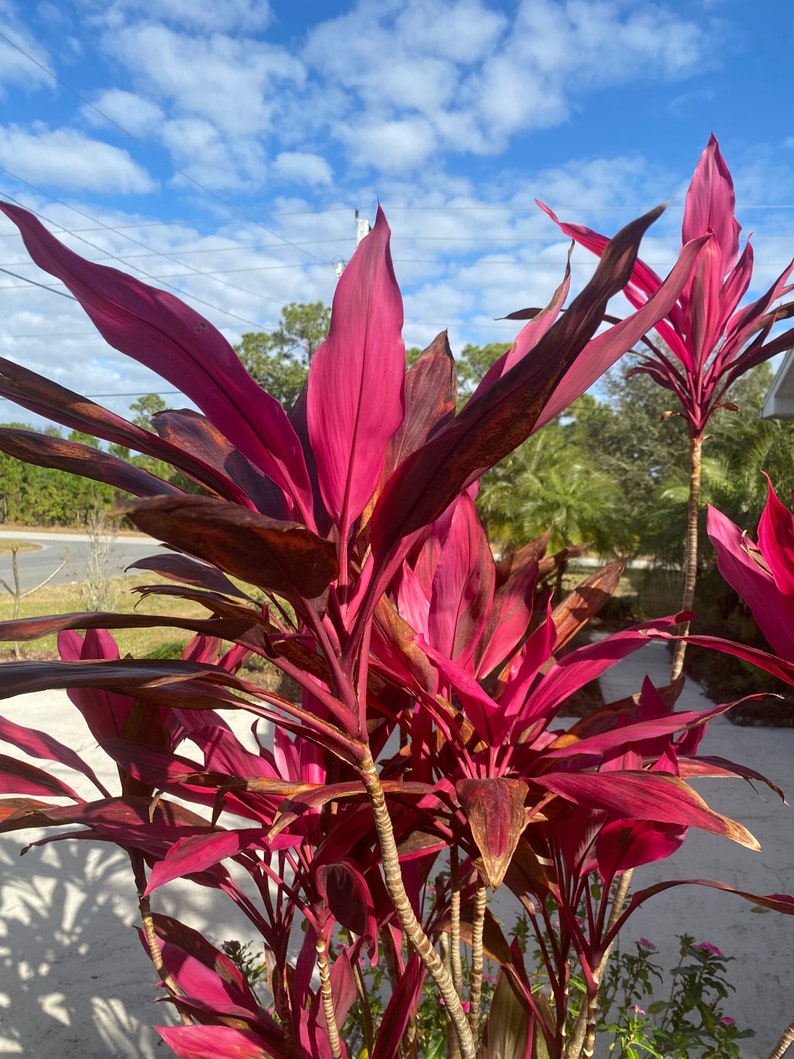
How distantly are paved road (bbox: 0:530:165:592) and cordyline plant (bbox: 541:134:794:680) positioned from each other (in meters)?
7.65

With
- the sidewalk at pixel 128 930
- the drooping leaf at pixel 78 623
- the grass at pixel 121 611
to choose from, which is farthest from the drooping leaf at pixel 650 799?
the grass at pixel 121 611

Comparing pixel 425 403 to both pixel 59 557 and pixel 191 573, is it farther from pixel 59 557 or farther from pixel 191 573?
pixel 59 557

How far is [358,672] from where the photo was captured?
630 mm

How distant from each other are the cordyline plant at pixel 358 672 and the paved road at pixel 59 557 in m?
7.58

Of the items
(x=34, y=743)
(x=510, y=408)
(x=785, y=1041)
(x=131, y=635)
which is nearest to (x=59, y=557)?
(x=131, y=635)

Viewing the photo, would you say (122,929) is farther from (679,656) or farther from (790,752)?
(790,752)

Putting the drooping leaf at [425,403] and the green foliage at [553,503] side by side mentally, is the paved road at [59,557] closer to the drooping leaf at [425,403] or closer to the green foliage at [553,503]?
the green foliage at [553,503]

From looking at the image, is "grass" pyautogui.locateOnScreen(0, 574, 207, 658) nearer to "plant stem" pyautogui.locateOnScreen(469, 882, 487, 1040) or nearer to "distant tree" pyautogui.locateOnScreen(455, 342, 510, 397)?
"plant stem" pyautogui.locateOnScreen(469, 882, 487, 1040)

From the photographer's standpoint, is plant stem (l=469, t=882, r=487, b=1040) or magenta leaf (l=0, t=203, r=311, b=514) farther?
plant stem (l=469, t=882, r=487, b=1040)

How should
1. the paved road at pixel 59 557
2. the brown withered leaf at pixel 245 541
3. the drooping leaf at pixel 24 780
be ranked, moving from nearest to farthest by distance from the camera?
1. the brown withered leaf at pixel 245 541
2. the drooping leaf at pixel 24 780
3. the paved road at pixel 59 557

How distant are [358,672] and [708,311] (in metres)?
0.78

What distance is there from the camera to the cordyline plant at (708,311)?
41.5 inches

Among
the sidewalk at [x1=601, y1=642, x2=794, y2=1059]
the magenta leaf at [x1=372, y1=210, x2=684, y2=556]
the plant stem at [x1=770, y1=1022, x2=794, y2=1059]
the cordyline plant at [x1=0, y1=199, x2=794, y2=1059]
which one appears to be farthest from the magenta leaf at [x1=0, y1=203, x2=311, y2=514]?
A: the sidewalk at [x1=601, y1=642, x2=794, y2=1059]

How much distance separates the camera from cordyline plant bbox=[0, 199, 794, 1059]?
0.51 m
